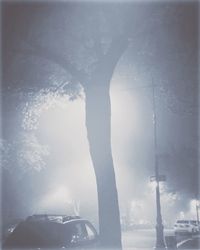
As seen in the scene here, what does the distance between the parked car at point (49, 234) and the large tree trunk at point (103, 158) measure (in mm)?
1641

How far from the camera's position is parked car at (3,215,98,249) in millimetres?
9430

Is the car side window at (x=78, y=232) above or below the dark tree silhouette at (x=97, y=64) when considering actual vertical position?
below

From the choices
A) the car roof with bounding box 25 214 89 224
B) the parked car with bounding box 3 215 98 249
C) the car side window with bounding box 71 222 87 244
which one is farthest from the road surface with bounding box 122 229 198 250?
the parked car with bounding box 3 215 98 249

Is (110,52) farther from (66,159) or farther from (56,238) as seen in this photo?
(66,159)

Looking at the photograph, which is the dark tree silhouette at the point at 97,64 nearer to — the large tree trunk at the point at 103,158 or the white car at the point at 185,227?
the large tree trunk at the point at 103,158

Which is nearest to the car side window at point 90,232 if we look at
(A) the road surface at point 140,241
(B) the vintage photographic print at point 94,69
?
(B) the vintage photographic print at point 94,69

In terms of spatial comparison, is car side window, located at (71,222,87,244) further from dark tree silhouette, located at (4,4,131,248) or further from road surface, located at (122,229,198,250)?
road surface, located at (122,229,198,250)

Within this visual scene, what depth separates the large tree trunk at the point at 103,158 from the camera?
39.8 ft

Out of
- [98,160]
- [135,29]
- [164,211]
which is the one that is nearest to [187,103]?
[135,29]

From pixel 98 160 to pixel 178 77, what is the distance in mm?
5066

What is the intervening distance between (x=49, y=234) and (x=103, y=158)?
343 centimetres

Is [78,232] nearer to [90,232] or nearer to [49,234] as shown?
[49,234]

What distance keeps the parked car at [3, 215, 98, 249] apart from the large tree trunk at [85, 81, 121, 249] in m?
1.64

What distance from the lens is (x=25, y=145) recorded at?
28781 millimetres
